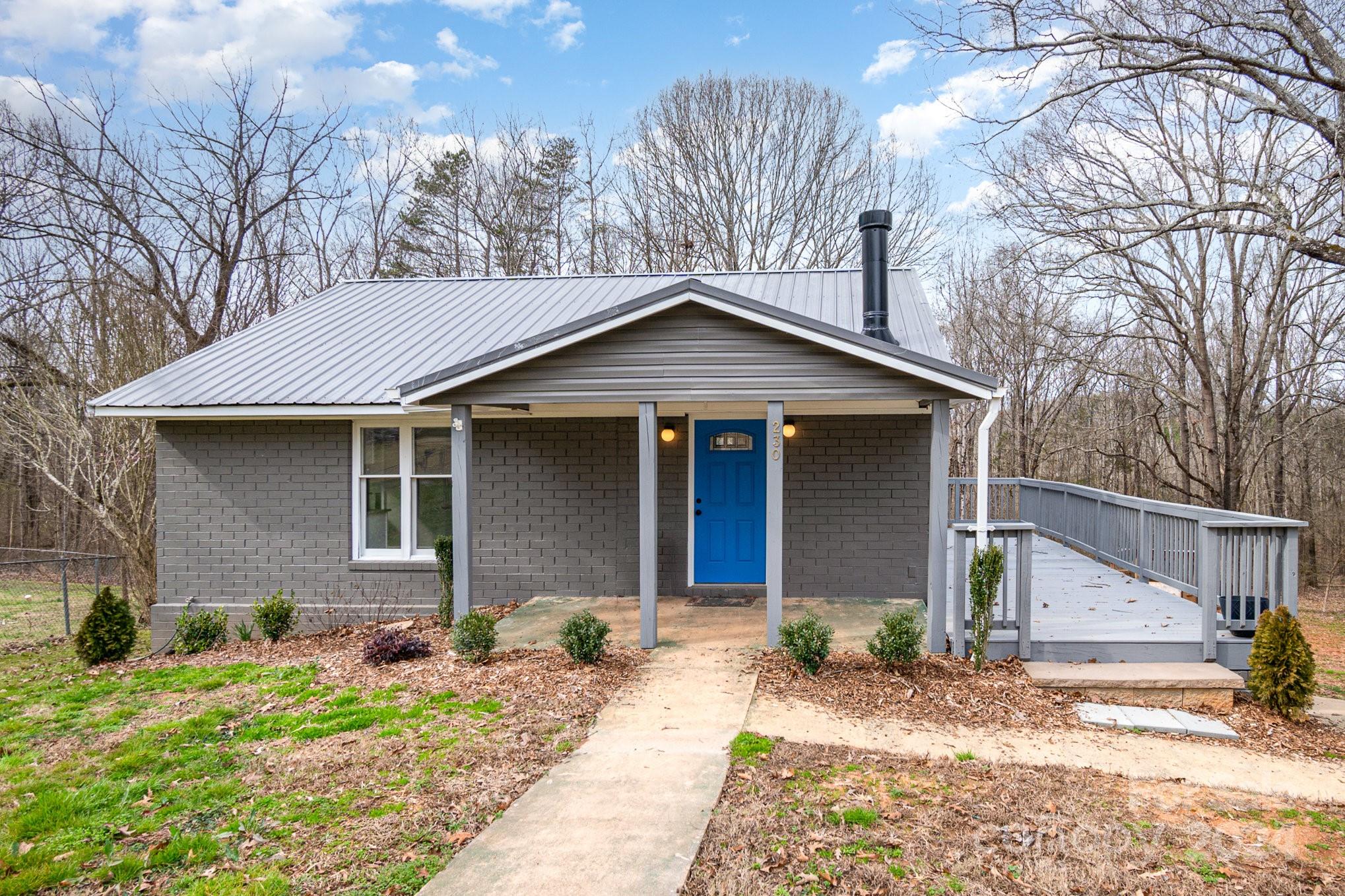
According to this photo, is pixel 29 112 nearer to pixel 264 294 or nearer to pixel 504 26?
pixel 264 294

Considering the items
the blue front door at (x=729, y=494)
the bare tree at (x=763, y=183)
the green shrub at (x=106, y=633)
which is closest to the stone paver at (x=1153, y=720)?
the blue front door at (x=729, y=494)

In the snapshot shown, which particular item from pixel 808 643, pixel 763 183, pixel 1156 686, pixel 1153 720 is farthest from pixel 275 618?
pixel 763 183

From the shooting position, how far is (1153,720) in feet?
17.8

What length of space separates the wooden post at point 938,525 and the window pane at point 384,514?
19.6 ft

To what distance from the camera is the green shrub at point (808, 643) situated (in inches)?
242

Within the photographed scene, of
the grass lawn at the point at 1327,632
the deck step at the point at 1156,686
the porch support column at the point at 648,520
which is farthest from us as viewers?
the grass lawn at the point at 1327,632

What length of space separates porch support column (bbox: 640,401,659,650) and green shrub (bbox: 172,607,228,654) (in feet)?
15.8

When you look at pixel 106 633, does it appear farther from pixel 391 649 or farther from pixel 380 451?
pixel 391 649

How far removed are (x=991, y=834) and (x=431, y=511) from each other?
23.2 feet

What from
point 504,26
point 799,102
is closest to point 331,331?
point 504,26

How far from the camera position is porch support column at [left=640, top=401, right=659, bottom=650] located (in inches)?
271

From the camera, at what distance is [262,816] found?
389cm

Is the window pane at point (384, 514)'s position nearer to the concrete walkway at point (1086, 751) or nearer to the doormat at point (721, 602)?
the doormat at point (721, 602)

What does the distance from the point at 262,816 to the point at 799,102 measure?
21.9 m
